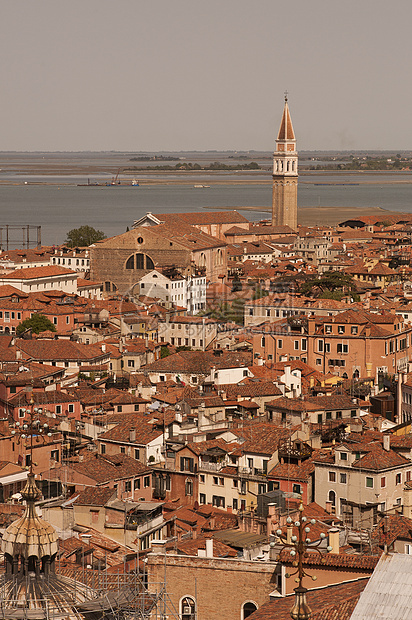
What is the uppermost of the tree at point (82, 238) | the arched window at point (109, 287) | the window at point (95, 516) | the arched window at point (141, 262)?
the window at point (95, 516)

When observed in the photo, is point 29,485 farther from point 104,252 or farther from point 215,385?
point 104,252

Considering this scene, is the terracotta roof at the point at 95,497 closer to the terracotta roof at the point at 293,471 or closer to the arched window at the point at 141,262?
the terracotta roof at the point at 293,471

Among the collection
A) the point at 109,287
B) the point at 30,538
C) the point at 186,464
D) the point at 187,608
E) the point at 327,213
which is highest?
the point at 30,538

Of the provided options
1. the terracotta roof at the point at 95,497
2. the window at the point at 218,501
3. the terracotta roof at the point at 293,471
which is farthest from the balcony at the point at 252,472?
the terracotta roof at the point at 95,497

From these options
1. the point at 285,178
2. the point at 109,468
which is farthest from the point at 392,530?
the point at 285,178

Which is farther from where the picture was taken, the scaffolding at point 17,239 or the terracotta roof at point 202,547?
the scaffolding at point 17,239

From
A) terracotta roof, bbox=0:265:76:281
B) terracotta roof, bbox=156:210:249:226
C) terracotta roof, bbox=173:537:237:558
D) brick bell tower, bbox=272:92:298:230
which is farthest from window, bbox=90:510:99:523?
brick bell tower, bbox=272:92:298:230

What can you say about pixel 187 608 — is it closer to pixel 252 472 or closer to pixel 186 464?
pixel 252 472
